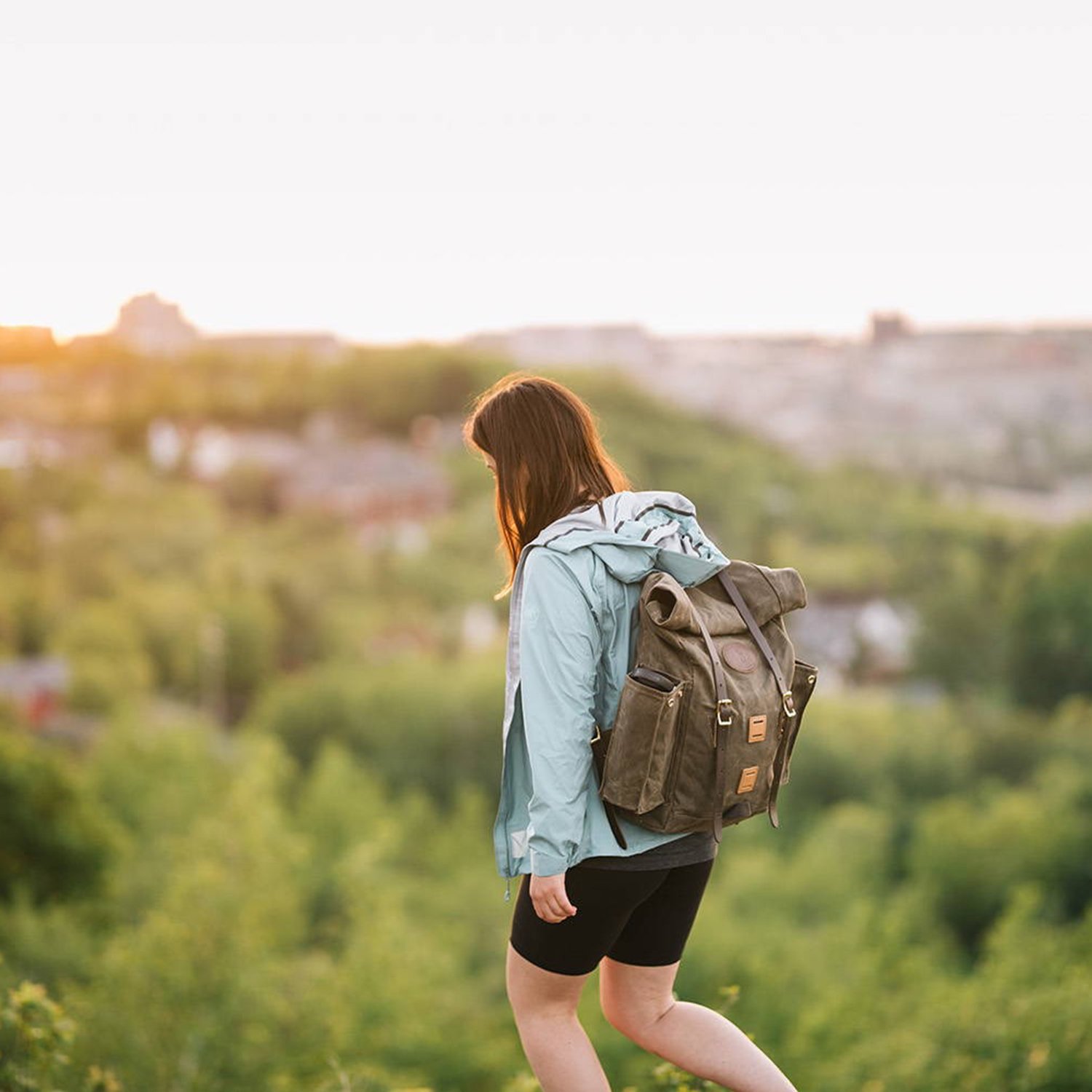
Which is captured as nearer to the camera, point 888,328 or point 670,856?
point 670,856

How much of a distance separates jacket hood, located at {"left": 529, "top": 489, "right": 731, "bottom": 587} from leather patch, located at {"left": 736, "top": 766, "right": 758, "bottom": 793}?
22 cm

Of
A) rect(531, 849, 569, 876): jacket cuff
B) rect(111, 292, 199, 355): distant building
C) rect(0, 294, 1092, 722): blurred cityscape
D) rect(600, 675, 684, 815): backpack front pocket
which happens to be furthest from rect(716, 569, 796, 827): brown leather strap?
rect(111, 292, 199, 355): distant building

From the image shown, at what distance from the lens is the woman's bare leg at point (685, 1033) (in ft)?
5.63

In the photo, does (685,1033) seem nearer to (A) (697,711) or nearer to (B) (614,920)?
(B) (614,920)

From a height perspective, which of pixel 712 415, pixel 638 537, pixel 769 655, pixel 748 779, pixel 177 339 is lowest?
pixel 712 415

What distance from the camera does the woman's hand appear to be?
154cm

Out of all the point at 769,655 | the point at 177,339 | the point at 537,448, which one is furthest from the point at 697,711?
the point at 177,339

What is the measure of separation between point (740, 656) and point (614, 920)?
0.35 meters

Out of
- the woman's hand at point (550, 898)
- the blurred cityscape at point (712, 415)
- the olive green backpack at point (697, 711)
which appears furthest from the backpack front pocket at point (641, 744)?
the blurred cityscape at point (712, 415)

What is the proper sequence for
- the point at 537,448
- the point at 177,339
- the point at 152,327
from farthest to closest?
1. the point at 177,339
2. the point at 152,327
3. the point at 537,448

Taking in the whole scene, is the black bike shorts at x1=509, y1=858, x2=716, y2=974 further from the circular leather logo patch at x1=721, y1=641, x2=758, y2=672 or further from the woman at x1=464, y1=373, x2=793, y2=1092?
the circular leather logo patch at x1=721, y1=641, x2=758, y2=672

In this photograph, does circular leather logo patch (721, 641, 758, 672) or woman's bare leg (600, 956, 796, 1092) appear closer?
circular leather logo patch (721, 641, 758, 672)

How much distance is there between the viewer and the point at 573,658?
5.10 feet

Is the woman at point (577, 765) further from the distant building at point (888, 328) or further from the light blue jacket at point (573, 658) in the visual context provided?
the distant building at point (888, 328)
